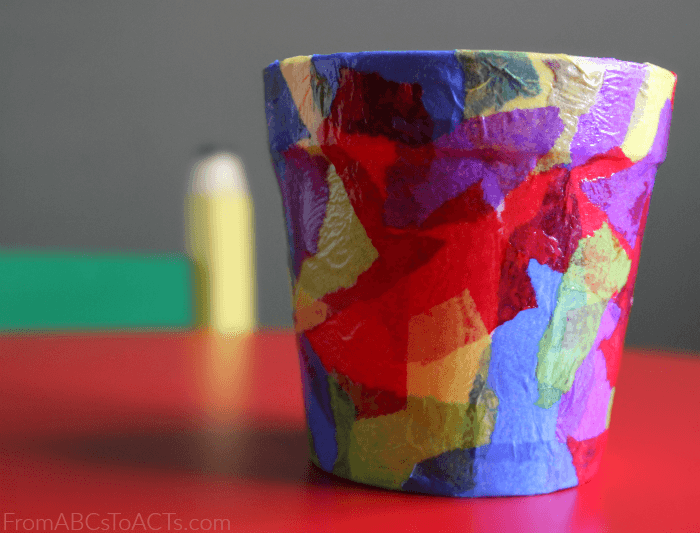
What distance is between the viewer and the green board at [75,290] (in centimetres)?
107

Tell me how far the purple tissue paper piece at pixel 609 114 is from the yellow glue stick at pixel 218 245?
85 centimetres

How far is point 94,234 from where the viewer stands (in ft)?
7.08

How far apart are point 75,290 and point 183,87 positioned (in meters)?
1.21

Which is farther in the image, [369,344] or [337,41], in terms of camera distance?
[337,41]

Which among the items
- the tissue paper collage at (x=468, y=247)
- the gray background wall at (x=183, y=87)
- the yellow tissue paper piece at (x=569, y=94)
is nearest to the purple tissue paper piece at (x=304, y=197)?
the tissue paper collage at (x=468, y=247)

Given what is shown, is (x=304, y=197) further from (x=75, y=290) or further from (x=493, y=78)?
(x=75, y=290)

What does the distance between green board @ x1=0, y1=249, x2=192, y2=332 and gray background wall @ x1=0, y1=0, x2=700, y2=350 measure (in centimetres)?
109

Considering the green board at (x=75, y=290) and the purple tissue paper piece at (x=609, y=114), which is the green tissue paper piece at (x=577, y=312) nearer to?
the purple tissue paper piece at (x=609, y=114)

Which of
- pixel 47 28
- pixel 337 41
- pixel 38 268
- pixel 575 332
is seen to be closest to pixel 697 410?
pixel 575 332

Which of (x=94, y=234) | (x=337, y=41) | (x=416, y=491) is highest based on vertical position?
(x=337, y=41)

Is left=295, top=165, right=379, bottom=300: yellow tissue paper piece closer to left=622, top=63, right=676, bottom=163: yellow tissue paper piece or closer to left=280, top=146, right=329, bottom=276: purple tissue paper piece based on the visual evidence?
left=280, top=146, right=329, bottom=276: purple tissue paper piece

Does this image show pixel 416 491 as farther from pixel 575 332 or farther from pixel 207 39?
pixel 207 39

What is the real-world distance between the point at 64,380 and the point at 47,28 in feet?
5.77

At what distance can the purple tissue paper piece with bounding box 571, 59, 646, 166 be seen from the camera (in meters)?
0.35
